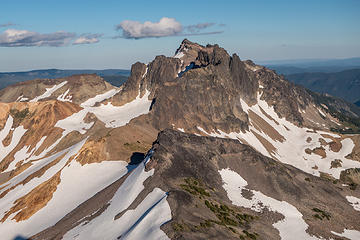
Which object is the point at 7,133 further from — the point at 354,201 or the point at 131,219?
the point at 354,201

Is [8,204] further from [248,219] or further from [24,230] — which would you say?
[248,219]

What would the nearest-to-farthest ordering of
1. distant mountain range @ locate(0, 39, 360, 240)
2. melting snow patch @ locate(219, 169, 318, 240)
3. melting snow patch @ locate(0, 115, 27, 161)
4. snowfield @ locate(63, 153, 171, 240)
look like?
snowfield @ locate(63, 153, 171, 240) → distant mountain range @ locate(0, 39, 360, 240) → melting snow patch @ locate(219, 169, 318, 240) → melting snow patch @ locate(0, 115, 27, 161)

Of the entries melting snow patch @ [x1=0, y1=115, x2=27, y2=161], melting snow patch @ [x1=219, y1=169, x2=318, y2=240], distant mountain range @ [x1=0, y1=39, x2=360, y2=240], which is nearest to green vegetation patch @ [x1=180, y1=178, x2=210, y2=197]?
distant mountain range @ [x1=0, y1=39, x2=360, y2=240]

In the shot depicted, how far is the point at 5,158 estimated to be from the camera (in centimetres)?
16225

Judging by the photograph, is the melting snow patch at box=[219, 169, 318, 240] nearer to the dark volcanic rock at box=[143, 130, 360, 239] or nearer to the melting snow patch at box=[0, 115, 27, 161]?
the dark volcanic rock at box=[143, 130, 360, 239]

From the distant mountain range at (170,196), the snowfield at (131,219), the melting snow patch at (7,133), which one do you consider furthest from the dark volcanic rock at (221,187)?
the melting snow patch at (7,133)

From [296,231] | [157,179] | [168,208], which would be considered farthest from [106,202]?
Result: [296,231]

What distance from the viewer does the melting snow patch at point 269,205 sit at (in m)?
68.9

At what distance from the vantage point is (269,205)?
256ft

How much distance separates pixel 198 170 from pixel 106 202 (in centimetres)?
2343

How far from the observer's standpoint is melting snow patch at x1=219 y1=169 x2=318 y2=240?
68.9 metres

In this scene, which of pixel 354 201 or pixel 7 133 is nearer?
pixel 354 201

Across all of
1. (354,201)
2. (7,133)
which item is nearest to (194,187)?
(354,201)

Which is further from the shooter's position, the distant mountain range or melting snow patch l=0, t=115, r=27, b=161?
melting snow patch l=0, t=115, r=27, b=161
